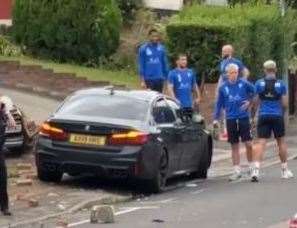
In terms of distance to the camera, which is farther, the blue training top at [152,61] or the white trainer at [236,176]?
the blue training top at [152,61]

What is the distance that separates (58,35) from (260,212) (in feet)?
51.8

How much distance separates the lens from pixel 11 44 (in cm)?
3069

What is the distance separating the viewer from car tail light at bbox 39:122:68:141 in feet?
52.6

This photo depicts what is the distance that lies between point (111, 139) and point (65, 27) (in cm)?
1367

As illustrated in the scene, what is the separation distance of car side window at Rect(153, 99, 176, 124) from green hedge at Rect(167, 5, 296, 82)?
10154mm

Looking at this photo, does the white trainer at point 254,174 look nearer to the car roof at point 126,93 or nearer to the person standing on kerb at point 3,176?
the car roof at point 126,93

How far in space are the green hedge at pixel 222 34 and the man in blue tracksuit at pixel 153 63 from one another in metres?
5.36

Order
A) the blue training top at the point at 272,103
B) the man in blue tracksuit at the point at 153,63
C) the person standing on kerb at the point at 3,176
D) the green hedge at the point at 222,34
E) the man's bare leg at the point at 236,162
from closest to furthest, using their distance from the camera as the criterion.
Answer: the person standing on kerb at the point at 3,176, the blue training top at the point at 272,103, the man's bare leg at the point at 236,162, the man in blue tracksuit at the point at 153,63, the green hedge at the point at 222,34

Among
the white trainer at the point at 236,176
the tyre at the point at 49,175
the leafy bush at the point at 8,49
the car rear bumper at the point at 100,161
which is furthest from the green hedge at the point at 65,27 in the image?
the car rear bumper at the point at 100,161

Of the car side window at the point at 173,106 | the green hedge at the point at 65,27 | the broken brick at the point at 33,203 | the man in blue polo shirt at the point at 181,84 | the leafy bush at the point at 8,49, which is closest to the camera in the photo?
the broken brick at the point at 33,203

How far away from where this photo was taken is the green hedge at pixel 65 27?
2908 cm

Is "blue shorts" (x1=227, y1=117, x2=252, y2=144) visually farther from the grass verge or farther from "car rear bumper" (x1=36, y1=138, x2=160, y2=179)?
the grass verge

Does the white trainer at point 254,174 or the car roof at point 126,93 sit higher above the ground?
the car roof at point 126,93

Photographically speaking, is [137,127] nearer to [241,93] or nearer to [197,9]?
[241,93]
